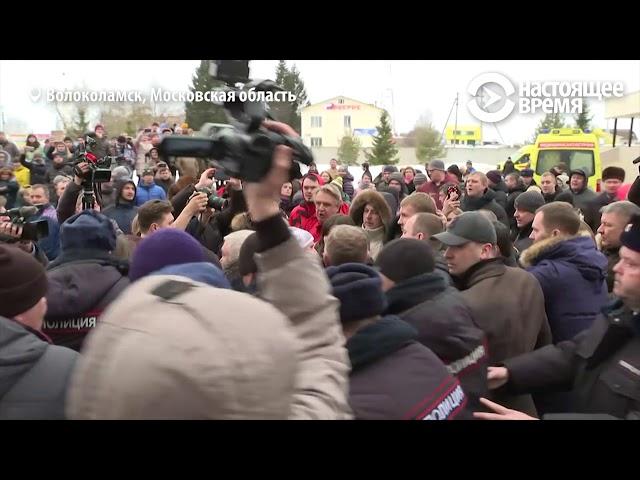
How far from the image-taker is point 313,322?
180 centimetres

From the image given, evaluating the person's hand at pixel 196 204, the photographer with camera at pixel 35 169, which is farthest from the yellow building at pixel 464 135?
the person's hand at pixel 196 204

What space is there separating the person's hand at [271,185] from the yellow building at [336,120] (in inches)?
2539

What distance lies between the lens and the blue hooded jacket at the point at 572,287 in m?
3.88

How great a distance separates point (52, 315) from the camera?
10.5 ft

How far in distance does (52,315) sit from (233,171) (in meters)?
1.92

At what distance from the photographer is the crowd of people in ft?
3.83

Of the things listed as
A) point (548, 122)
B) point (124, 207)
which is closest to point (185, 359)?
point (124, 207)

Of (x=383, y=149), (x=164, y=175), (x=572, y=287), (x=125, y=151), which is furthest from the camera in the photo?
(x=383, y=149)

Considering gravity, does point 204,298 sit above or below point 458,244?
above

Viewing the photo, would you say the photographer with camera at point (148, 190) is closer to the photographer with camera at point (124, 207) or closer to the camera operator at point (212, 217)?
the photographer with camera at point (124, 207)

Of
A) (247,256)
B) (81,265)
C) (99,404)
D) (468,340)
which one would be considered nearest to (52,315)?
(81,265)

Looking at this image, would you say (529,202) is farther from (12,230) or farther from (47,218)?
(47,218)

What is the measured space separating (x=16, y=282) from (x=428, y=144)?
5545 cm

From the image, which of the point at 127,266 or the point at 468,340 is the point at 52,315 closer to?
the point at 127,266
